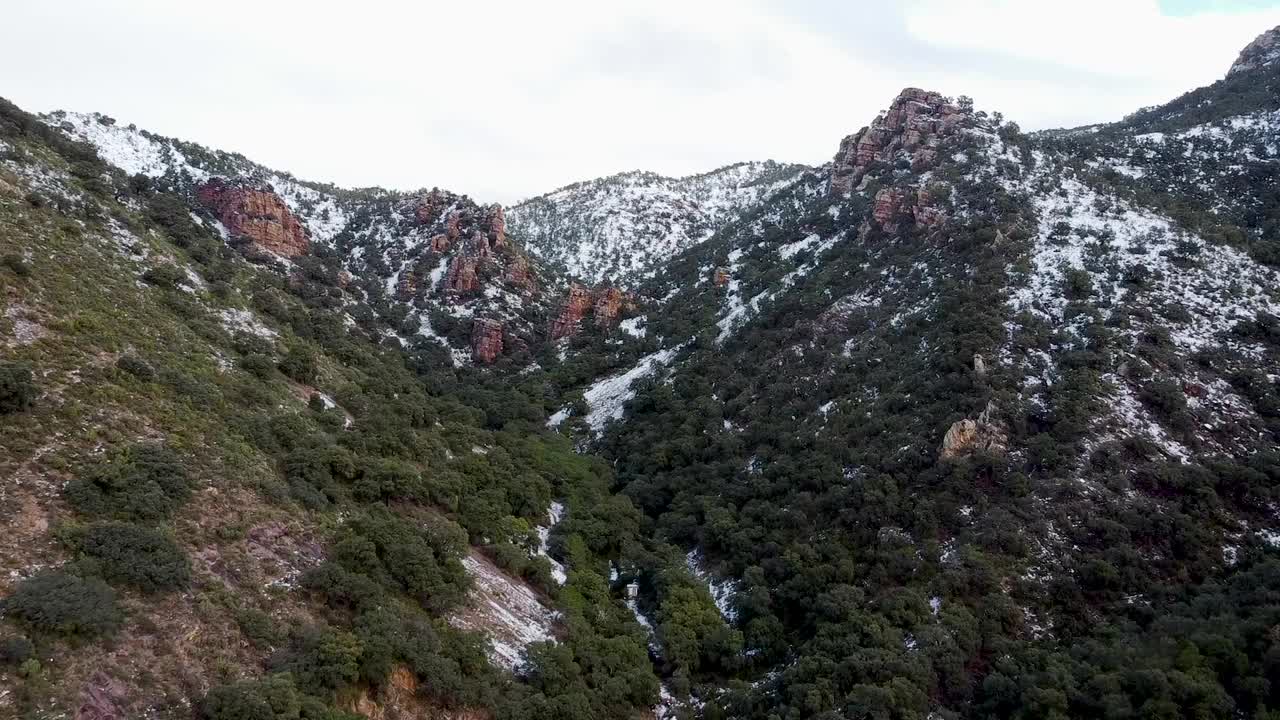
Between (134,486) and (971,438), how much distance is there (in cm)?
4067

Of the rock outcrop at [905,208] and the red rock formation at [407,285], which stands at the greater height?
the red rock formation at [407,285]

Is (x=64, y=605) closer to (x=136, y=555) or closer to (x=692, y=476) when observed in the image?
(x=136, y=555)

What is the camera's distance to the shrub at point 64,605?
1683cm

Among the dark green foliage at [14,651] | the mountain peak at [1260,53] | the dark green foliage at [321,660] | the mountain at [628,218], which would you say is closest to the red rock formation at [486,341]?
the mountain at [628,218]

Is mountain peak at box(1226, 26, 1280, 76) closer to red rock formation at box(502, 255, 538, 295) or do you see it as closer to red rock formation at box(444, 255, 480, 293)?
red rock formation at box(502, 255, 538, 295)

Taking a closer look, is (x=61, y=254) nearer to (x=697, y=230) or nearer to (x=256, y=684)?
(x=256, y=684)

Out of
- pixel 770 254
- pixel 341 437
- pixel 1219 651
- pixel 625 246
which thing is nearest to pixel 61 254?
pixel 341 437

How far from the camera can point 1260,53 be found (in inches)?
4099

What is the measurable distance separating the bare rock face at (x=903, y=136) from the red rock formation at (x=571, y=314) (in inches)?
1527

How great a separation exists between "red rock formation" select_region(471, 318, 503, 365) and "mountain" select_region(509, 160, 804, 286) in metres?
37.9

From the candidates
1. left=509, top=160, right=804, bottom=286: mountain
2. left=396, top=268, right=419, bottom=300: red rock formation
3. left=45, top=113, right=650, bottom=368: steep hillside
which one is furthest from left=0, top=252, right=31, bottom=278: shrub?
left=509, top=160, right=804, bottom=286: mountain

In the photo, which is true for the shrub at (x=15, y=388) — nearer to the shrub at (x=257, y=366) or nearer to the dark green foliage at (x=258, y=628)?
the dark green foliage at (x=258, y=628)

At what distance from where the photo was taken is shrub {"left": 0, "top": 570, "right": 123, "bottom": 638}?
55.2 ft

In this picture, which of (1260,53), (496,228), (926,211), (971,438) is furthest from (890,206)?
(1260,53)
